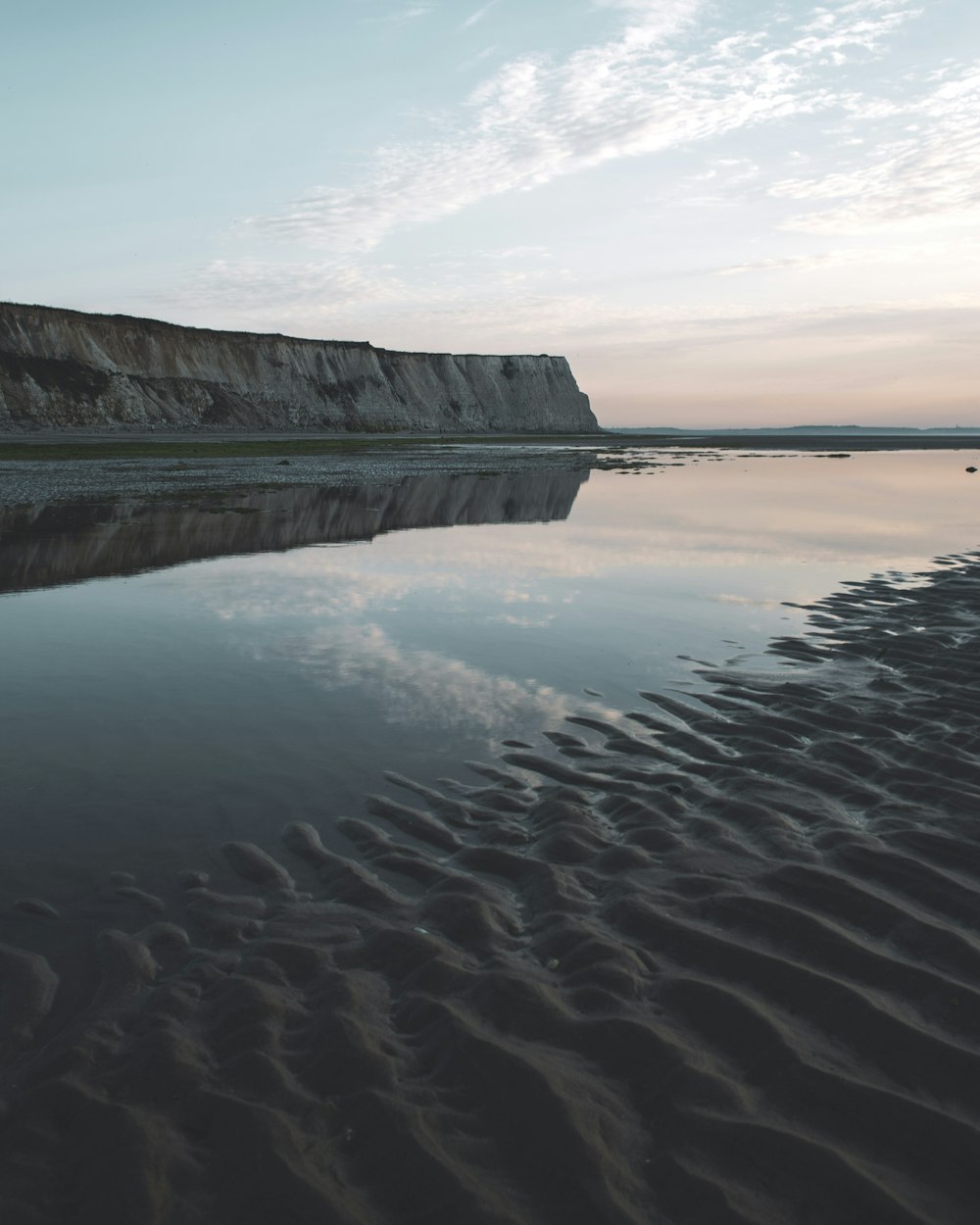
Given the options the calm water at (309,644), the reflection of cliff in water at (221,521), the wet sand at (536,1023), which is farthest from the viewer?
the reflection of cliff in water at (221,521)

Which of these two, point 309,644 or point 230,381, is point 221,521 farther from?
point 230,381

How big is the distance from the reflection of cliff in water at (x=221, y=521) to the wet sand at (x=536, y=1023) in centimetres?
980

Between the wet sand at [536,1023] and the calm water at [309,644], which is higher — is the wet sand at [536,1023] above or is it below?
below

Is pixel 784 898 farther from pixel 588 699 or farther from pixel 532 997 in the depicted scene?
pixel 588 699

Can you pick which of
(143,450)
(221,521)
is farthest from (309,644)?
(143,450)

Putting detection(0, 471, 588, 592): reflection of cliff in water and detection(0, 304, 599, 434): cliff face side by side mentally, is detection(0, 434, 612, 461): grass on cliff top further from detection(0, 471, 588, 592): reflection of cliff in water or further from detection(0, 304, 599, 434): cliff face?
→ detection(0, 471, 588, 592): reflection of cliff in water

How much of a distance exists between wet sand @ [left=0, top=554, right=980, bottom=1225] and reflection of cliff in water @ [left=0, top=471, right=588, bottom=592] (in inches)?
386

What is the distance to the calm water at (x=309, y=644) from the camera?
17.8ft

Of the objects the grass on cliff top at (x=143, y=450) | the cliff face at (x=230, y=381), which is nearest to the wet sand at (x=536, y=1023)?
the grass on cliff top at (x=143, y=450)

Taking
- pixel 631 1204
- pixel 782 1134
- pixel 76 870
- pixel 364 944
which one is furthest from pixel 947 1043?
pixel 76 870

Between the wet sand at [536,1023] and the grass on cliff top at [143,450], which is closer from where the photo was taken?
the wet sand at [536,1023]

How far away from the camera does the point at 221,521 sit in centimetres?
2006

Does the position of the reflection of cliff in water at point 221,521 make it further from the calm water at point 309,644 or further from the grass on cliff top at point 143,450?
the grass on cliff top at point 143,450

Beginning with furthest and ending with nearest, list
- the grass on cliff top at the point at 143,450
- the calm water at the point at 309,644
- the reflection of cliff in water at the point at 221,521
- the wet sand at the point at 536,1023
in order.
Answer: the grass on cliff top at the point at 143,450 → the reflection of cliff in water at the point at 221,521 → the calm water at the point at 309,644 → the wet sand at the point at 536,1023
